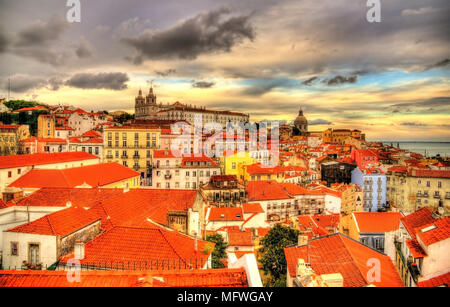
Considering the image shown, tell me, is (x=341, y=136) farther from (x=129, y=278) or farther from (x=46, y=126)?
(x=129, y=278)

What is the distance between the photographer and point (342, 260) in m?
3.98

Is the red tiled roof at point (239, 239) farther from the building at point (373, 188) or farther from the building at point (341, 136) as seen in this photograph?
the building at point (341, 136)

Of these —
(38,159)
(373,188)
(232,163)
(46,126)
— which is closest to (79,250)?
(38,159)

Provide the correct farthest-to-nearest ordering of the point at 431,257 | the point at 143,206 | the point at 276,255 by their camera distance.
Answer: the point at 276,255 → the point at 143,206 → the point at 431,257

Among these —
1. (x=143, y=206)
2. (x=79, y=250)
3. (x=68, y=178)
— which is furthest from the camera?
(x=68, y=178)

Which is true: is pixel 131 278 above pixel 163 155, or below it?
below

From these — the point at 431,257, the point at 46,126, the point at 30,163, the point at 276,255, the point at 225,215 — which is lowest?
the point at 225,215

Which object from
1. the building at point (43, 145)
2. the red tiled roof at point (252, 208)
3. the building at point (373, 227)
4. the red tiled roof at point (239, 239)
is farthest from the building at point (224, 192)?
the building at point (43, 145)

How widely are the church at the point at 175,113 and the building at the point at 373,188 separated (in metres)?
19.2

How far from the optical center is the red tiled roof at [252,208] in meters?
13.2

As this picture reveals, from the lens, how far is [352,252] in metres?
4.25

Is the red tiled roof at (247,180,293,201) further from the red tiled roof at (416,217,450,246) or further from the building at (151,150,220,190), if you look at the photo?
the red tiled roof at (416,217,450,246)

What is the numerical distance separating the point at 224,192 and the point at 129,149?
651 cm

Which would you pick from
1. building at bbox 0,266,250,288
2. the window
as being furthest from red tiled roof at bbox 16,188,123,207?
building at bbox 0,266,250,288
